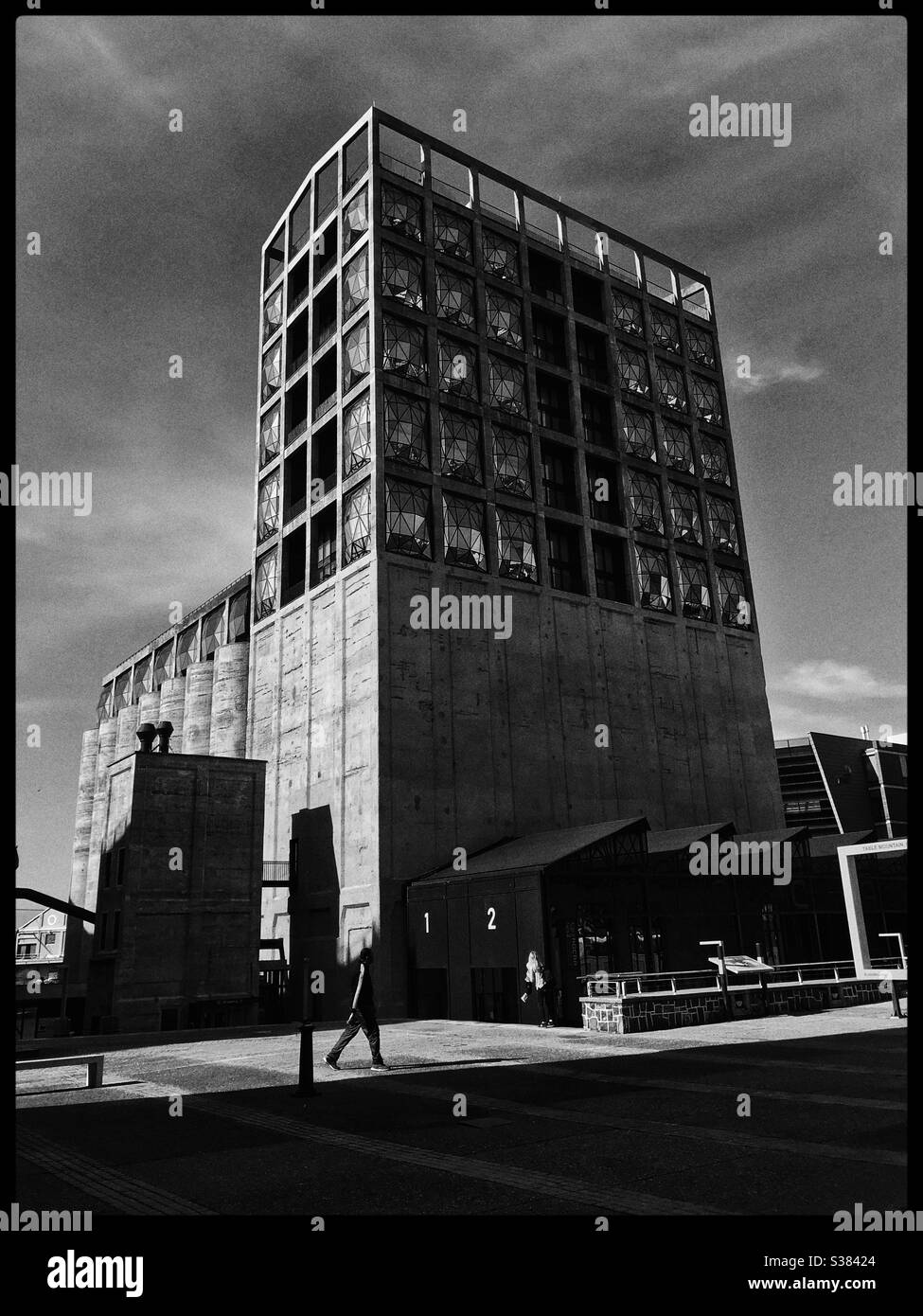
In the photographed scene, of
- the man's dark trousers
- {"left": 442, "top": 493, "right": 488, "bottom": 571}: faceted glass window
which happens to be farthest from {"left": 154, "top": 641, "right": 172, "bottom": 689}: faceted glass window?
the man's dark trousers

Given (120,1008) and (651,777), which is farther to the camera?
(651,777)

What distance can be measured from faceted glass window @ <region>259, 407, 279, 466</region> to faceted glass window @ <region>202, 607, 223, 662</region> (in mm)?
10538

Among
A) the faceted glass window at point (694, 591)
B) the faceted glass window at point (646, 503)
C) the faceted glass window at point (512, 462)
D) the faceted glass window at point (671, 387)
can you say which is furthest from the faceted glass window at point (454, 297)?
the faceted glass window at point (694, 591)

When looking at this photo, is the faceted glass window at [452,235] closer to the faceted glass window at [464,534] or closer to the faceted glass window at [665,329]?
the faceted glass window at [665,329]

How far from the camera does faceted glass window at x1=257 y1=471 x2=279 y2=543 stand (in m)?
51.9

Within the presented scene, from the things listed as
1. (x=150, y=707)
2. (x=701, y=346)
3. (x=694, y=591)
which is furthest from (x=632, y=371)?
(x=150, y=707)

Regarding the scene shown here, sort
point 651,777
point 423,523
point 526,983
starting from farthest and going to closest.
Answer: point 651,777, point 423,523, point 526,983

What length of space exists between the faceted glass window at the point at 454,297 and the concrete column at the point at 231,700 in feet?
72.1

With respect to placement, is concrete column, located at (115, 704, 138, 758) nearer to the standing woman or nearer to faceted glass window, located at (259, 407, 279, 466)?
faceted glass window, located at (259, 407, 279, 466)

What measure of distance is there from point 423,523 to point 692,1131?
117 ft

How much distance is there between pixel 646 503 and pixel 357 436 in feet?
59.7

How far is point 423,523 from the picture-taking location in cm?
4281

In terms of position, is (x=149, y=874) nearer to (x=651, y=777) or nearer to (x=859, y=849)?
(x=651, y=777)
